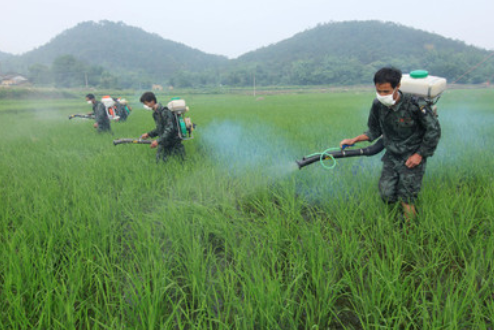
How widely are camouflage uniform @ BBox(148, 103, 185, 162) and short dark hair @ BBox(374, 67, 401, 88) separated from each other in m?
2.87

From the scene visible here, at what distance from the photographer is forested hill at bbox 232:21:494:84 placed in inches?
2230

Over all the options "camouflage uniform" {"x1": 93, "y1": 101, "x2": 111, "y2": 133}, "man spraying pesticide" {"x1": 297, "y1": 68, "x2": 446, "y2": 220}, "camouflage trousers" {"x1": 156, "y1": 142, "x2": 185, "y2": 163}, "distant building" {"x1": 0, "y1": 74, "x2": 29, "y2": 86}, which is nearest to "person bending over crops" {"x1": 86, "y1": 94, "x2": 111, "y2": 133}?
"camouflage uniform" {"x1": 93, "y1": 101, "x2": 111, "y2": 133}

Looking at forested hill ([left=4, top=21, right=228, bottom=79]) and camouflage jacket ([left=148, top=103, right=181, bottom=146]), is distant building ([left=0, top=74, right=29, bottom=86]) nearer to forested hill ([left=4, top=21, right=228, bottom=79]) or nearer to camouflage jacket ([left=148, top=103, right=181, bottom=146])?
forested hill ([left=4, top=21, right=228, bottom=79])

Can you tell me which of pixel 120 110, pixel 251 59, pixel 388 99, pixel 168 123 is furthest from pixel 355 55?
pixel 388 99

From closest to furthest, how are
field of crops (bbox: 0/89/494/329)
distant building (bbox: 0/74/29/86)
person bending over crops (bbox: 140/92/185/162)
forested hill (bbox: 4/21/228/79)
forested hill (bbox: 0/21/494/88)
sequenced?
field of crops (bbox: 0/89/494/329), person bending over crops (bbox: 140/92/185/162), distant building (bbox: 0/74/29/86), forested hill (bbox: 0/21/494/88), forested hill (bbox: 4/21/228/79)

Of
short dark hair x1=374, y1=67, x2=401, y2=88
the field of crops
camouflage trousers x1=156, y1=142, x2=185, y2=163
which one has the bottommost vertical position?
the field of crops

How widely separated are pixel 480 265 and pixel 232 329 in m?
1.42

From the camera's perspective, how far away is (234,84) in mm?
61719

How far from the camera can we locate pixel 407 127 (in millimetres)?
2105

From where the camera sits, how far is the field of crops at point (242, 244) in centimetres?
138

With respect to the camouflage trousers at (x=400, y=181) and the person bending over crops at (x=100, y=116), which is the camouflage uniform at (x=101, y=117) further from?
the camouflage trousers at (x=400, y=181)

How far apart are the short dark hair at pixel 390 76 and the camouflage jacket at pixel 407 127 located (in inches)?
7.0

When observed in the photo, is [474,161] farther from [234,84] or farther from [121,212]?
[234,84]

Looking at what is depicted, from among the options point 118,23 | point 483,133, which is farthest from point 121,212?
point 118,23
